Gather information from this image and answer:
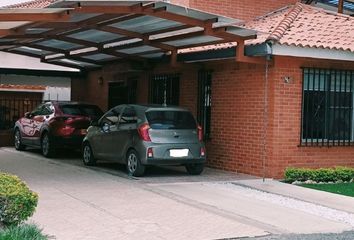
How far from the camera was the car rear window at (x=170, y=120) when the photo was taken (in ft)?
40.8

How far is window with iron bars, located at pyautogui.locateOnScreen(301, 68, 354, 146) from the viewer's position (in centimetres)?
1332

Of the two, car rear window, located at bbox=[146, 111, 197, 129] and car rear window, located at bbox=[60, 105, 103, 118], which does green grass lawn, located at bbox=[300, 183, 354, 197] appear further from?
car rear window, located at bbox=[60, 105, 103, 118]

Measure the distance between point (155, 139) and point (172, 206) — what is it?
298cm

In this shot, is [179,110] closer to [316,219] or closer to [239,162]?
[239,162]

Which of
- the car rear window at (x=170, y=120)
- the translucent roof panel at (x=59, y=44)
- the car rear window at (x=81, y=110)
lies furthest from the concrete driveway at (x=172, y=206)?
the translucent roof panel at (x=59, y=44)

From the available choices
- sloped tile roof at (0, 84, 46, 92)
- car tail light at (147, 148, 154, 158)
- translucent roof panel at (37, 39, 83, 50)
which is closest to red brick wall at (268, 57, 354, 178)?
car tail light at (147, 148, 154, 158)

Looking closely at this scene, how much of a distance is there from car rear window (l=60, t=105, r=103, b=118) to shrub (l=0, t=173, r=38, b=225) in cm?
976

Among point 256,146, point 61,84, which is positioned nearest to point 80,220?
point 256,146

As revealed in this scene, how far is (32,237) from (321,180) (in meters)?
7.80

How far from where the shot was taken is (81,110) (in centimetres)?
1686

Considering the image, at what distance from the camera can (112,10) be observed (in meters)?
10.8

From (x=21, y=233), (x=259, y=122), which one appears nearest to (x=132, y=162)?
(x=259, y=122)

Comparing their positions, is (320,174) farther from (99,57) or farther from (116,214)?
(99,57)

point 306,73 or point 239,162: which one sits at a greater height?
point 306,73
